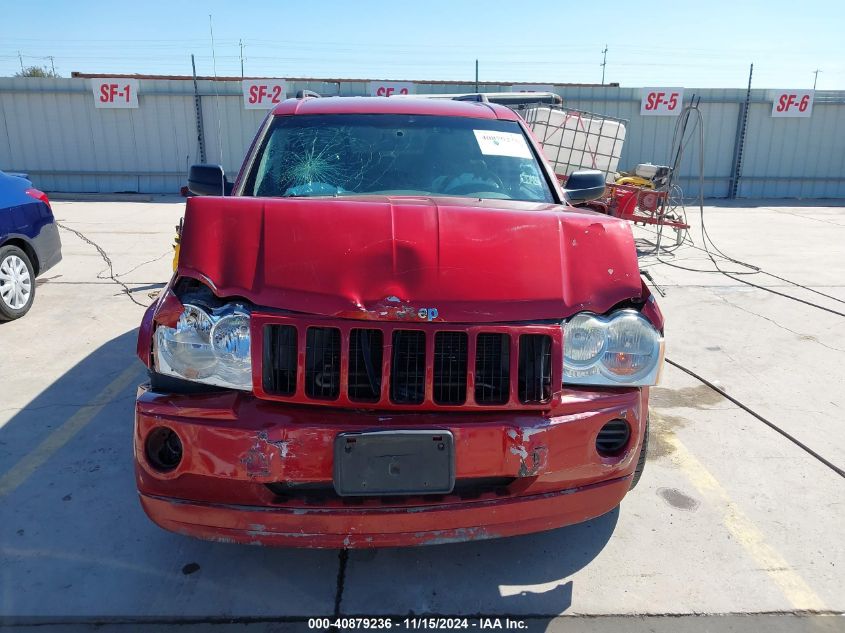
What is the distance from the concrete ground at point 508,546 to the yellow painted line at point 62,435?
0.04 ft

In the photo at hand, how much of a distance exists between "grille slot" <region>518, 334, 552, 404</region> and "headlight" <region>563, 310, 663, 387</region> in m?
0.11

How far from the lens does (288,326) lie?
2.17m

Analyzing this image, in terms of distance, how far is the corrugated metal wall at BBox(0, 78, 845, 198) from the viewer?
16.0 m

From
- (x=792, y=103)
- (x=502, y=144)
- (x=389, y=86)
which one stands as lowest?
(x=502, y=144)

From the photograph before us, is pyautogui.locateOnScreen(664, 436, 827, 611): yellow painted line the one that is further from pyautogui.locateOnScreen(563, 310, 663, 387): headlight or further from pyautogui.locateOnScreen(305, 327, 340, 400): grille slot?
pyautogui.locateOnScreen(305, 327, 340, 400): grille slot

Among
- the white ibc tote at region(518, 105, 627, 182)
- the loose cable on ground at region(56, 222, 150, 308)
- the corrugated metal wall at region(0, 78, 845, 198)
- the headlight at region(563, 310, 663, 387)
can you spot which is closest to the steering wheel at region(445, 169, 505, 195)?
the headlight at region(563, 310, 663, 387)

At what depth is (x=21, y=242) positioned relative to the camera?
19.6ft

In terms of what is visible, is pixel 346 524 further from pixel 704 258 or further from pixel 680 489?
pixel 704 258

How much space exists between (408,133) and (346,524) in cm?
225

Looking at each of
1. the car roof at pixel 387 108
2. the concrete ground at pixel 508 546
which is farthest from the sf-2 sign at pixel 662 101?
the car roof at pixel 387 108

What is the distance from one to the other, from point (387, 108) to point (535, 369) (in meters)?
2.16

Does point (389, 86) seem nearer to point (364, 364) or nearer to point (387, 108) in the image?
point (387, 108)

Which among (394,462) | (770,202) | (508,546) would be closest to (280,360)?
(394,462)

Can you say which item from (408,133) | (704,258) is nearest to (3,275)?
(408,133)
